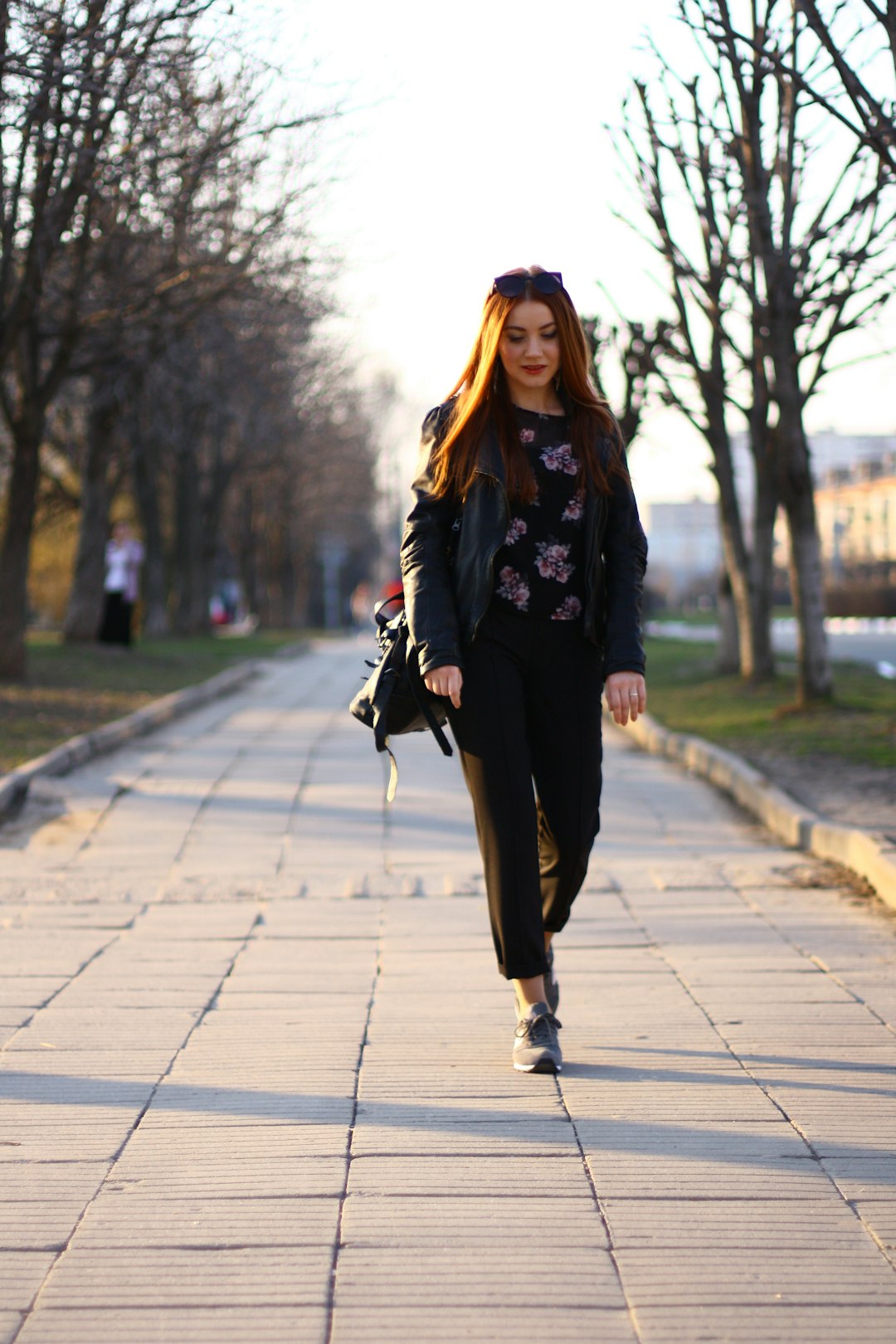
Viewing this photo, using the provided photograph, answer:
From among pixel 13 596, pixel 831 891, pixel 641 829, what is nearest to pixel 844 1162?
pixel 831 891

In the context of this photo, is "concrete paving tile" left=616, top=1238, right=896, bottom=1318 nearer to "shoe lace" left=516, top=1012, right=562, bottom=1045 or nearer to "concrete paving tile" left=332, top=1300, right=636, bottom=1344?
"concrete paving tile" left=332, top=1300, right=636, bottom=1344

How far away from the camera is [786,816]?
8.45m

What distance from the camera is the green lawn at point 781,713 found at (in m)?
11.4

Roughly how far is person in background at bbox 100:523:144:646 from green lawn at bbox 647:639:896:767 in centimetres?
788

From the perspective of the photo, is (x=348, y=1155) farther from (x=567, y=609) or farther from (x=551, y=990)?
(x=567, y=609)

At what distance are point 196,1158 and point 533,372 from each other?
6.95 feet

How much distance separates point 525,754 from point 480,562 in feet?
1.68

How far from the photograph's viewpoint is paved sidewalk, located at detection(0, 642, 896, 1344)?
2.85m

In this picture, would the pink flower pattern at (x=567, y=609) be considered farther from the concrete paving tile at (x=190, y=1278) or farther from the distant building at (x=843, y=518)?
the distant building at (x=843, y=518)

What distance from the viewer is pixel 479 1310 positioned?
2.79 meters

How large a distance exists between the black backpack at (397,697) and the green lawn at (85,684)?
21.1 feet

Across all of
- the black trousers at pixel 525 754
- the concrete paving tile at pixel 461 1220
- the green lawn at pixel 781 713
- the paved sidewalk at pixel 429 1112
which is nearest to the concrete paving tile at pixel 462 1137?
the paved sidewalk at pixel 429 1112

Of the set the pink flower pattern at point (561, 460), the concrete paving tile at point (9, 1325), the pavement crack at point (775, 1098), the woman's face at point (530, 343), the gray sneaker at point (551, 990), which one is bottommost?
the pavement crack at point (775, 1098)

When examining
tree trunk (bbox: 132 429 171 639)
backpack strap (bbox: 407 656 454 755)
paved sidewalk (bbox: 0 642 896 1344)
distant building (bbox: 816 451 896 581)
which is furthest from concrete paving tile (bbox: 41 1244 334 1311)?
distant building (bbox: 816 451 896 581)
